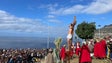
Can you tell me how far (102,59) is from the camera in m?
19.0

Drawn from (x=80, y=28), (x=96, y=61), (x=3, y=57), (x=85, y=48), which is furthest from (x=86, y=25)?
(x=85, y=48)

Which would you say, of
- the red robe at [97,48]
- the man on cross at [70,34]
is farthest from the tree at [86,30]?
the man on cross at [70,34]

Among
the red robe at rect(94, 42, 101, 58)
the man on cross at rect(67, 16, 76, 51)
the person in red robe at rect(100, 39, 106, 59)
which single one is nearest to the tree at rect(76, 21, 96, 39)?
the red robe at rect(94, 42, 101, 58)

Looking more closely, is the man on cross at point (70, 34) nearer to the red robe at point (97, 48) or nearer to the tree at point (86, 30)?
the red robe at point (97, 48)

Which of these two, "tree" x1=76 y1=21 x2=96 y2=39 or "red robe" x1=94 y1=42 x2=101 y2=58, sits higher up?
"tree" x1=76 y1=21 x2=96 y2=39

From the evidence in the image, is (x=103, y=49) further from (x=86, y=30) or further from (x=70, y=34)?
(x=86, y=30)

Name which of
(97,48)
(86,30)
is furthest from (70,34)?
(86,30)

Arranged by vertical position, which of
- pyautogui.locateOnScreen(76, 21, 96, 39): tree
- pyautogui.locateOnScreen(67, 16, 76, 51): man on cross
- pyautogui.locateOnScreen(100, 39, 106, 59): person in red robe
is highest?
pyautogui.locateOnScreen(76, 21, 96, 39): tree

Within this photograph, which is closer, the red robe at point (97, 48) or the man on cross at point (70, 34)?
the man on cross at point (70, 34)

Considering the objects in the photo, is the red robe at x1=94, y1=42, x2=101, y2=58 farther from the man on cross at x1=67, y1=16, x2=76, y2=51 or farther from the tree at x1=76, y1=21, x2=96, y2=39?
the tree at x1=76, y1=21, x2=96, y2=39

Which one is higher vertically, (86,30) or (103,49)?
(86,30)

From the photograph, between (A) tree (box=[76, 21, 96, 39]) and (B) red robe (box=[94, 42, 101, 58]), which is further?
(A) tree (box=[76, 21, 96, 39])

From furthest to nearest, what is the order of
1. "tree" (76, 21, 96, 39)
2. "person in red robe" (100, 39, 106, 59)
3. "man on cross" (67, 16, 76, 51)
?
"tree" (76, 21, 96, 39)
"person in red robe" (100, 39, 106, 59)
"man on cross" (67, 16, 76, 51)

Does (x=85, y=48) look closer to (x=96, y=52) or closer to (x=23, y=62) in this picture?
(x=96, y=52)
